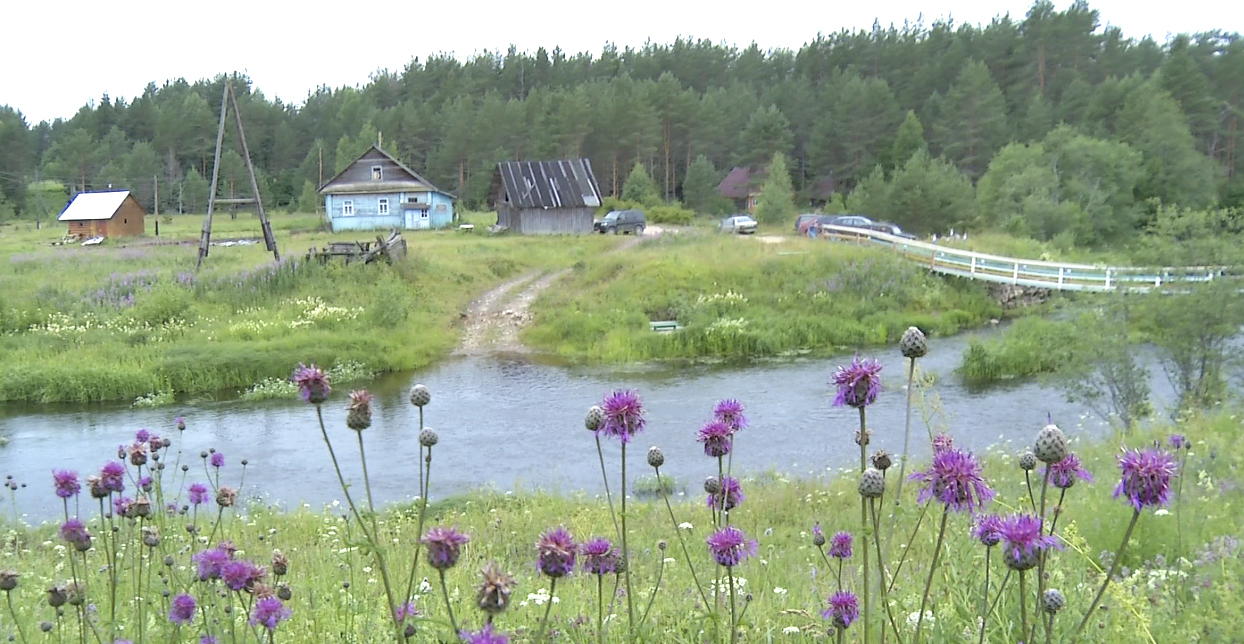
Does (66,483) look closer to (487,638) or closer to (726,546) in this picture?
(487,638)

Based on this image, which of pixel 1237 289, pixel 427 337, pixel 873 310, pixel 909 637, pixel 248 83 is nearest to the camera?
pixel 909 637

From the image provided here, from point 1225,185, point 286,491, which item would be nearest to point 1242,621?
point 286,491

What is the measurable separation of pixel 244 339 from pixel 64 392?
4191 millimetres

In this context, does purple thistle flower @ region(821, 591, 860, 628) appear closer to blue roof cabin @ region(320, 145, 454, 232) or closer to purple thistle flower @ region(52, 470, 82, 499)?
purple thistle flower @ region(52, 470, 82, 499)

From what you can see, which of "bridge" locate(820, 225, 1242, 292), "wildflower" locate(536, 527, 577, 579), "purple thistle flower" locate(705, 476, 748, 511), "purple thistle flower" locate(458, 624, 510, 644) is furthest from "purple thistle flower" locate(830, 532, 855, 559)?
"bridge" locate(820, 225, 1242, 292)

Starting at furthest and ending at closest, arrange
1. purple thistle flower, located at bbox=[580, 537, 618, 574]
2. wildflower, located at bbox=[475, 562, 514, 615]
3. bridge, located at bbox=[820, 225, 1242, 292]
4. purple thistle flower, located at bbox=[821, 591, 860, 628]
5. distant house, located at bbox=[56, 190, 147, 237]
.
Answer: distant house, located at bbox=[56, 190, 147, 237], bridge, located at bbox=[820, 225, 1242, 292], purple thistle flower, located at bbox=[580, 537, 618, 574], purple thistle flower, located at bbox=[821, 591, 860, 628], wildflower, located at bbox=[475, 562, 514, 615]

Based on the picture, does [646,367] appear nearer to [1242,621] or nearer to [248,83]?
[1242,621]

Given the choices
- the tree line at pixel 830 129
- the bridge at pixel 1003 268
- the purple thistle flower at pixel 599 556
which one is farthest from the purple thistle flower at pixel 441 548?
the tree line at pixel 830 129

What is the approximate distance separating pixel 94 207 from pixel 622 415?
56.7 metres

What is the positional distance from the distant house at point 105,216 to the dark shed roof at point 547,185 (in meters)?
21.5

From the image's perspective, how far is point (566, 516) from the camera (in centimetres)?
1028

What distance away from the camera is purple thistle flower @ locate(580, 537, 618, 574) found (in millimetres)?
2883

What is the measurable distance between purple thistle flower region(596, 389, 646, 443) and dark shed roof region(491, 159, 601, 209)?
42.5 meters

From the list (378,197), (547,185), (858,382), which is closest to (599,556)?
(858,382)
